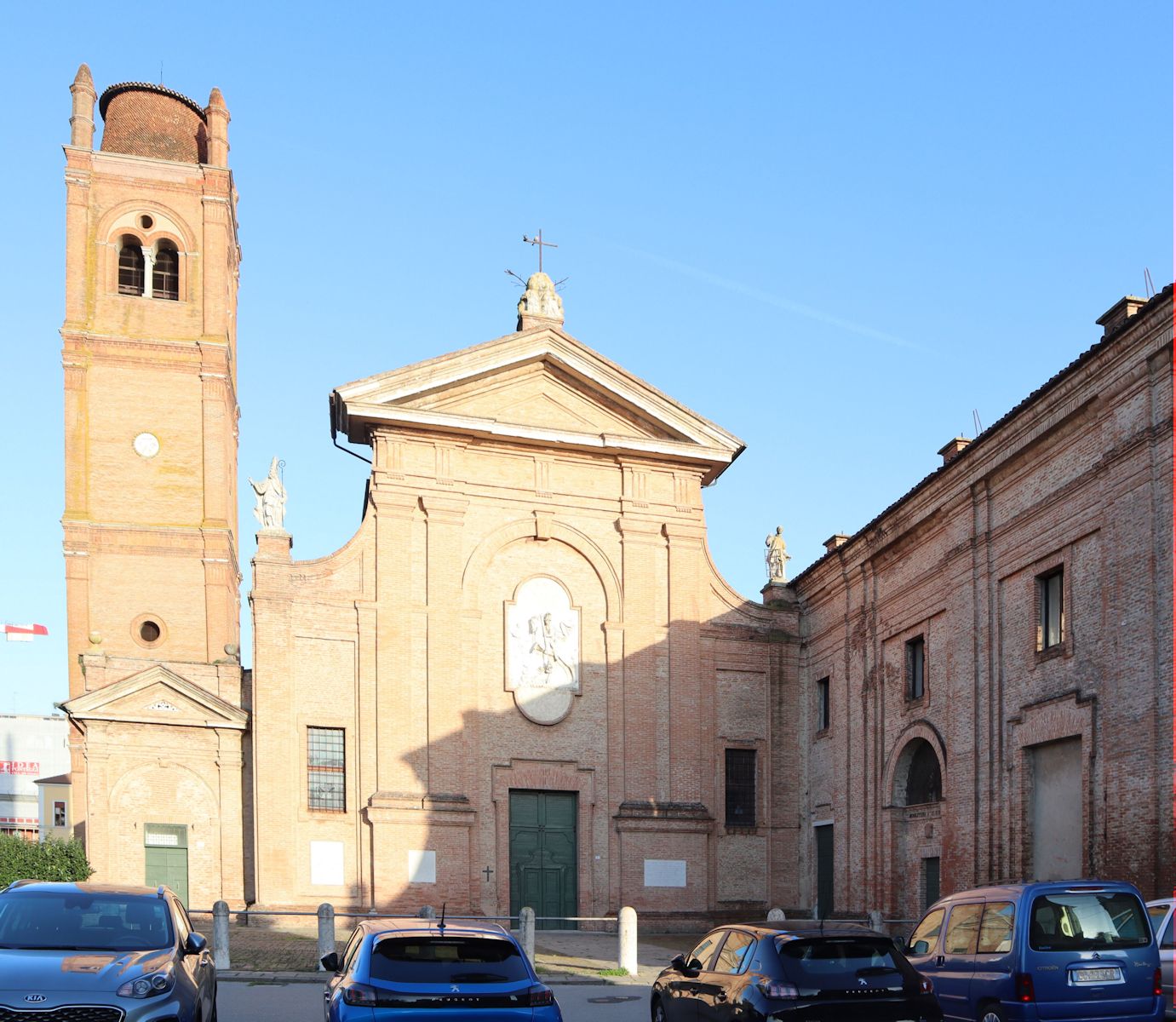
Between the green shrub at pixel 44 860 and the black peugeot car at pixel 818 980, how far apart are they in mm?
18073

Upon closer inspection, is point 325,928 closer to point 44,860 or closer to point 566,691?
point 44,860

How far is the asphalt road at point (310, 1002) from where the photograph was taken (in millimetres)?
14641

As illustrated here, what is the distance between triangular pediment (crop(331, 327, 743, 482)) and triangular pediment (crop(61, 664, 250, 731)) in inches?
256

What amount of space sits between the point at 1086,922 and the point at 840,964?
254 cm

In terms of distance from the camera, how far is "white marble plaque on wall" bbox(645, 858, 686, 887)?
91.8 feet

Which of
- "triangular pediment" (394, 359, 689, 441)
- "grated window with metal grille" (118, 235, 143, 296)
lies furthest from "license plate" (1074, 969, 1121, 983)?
"grated window with metal grille" (118, 235, 143, 296)

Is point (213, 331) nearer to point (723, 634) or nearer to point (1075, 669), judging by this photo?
point (723, 634)

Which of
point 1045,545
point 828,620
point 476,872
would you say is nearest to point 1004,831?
point 1045,545

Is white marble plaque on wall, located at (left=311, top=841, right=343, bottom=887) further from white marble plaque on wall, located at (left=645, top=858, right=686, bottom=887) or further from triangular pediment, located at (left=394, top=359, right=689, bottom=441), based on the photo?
triangular pediment, located at (left=394, top=359, right=689, bottom=441)

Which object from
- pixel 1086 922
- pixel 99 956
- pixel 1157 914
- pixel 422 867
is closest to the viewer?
pixel 99 956

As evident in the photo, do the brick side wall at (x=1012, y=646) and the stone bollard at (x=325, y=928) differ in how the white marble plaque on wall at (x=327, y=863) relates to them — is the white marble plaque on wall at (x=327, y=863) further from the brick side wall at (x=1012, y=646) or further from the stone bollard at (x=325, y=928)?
the brick side wall at (x=1012, y=646)

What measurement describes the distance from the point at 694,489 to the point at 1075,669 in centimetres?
1271

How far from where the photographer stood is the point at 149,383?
37625mm

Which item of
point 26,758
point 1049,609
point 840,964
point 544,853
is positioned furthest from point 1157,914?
point 26,758
